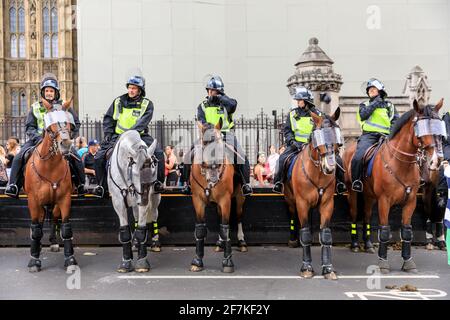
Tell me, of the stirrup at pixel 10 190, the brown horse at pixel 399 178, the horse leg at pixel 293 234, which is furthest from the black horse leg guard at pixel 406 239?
the stirrup at pixel 10 190

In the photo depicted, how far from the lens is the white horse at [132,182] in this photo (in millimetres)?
7375

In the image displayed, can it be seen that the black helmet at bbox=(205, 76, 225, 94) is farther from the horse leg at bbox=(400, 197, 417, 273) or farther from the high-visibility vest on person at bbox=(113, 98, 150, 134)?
the horse leg at bbox=(400, 197, 417, 273)

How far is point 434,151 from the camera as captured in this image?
673 cm

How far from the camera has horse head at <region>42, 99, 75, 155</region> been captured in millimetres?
7121

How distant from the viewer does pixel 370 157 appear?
8266mm

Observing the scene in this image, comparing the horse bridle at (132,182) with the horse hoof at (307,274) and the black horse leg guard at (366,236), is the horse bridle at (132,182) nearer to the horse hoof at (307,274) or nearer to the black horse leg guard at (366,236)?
the horse hoof at (307,274)

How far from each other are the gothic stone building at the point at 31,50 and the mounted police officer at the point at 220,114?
3860cm

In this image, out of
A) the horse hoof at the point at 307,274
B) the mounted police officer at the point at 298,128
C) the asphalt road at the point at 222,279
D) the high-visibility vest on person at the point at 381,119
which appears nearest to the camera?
the asphalt road at the point at 222,279

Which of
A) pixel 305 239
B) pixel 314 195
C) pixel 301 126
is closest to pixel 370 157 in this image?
pixel 301 126

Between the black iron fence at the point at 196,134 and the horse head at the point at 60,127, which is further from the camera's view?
the black iron fence at the point at 196,134

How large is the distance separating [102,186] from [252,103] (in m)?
11.2

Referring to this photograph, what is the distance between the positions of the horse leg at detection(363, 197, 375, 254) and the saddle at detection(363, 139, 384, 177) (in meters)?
0.81
